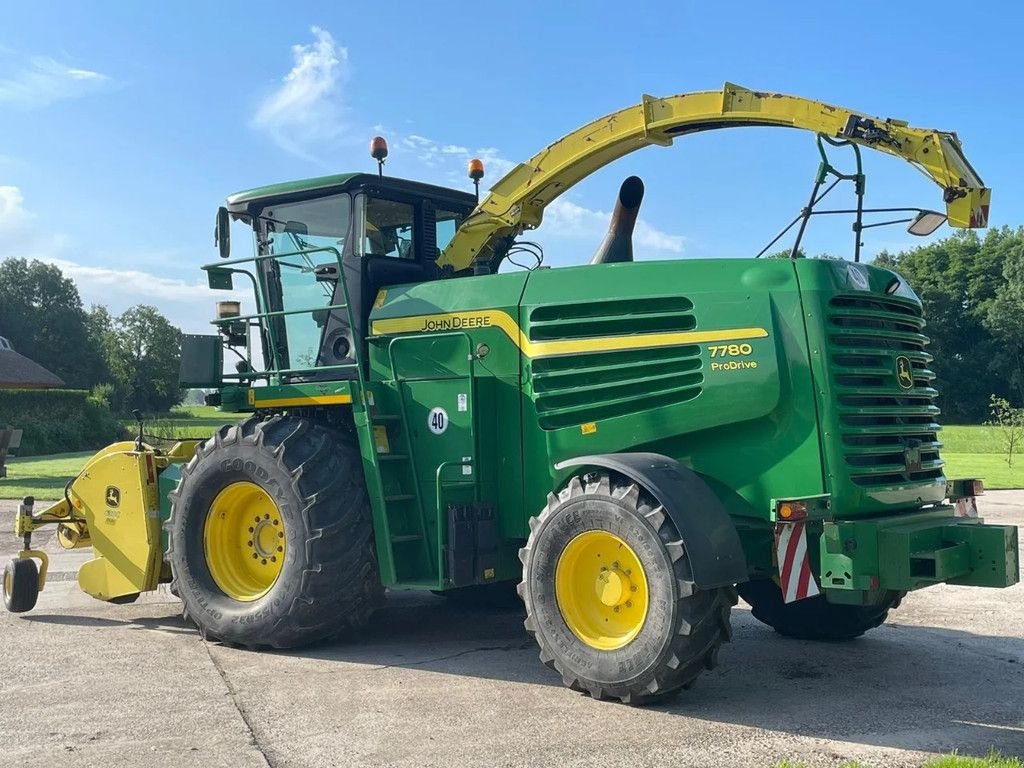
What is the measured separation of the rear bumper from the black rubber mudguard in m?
0.49

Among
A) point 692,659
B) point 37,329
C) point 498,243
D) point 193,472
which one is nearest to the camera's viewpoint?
point 692,659

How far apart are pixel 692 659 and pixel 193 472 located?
3.96 metres

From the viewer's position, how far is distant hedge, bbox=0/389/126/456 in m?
36.1

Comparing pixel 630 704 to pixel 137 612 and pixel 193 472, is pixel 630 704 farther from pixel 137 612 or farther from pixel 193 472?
pixel 137 612

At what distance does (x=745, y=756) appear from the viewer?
4.45 meters

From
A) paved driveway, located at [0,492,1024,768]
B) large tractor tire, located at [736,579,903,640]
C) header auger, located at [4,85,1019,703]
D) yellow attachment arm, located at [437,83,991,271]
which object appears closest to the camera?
paved driveway, located at [0,492,1024,768]

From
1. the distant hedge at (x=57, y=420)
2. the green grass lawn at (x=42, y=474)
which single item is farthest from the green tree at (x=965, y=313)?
the green grass lawn at (x=42, y=474)

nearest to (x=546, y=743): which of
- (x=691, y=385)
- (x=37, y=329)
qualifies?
(x=691, y=385)

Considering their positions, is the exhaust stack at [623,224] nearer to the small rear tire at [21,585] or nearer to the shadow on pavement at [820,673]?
the shadow on pavement at [820,673]

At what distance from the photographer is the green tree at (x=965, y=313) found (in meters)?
65.3

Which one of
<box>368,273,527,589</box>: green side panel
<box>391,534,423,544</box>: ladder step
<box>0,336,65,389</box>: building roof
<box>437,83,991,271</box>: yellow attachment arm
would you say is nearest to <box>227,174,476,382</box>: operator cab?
<box>437,83,991,271</box>: yellow attachment arm

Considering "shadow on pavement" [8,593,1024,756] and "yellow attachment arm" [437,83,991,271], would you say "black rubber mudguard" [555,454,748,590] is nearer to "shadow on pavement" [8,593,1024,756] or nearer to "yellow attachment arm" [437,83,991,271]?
"shadow on pavement" [8,593,1024,756]

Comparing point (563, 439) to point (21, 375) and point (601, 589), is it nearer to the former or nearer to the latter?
point (601, 589)

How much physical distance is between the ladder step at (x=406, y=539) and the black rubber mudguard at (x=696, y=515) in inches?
67.2
